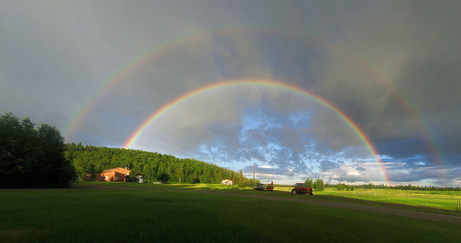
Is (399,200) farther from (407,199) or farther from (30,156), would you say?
(30,156)

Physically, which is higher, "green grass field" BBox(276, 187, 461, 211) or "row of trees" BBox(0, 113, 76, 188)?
"row of trees" BBox(0, 113, 76, 188)

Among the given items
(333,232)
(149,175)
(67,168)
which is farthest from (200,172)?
(333,232)

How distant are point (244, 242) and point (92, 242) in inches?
180

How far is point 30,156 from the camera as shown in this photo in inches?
1672

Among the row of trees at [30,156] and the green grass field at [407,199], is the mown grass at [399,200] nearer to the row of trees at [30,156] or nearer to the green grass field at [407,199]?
Answer: the green grass field at [407,199]

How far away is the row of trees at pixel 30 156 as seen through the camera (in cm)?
3916

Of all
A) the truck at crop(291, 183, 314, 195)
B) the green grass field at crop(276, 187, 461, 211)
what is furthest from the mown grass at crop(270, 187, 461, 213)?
the truck at crop(291, 183, 314, 195)

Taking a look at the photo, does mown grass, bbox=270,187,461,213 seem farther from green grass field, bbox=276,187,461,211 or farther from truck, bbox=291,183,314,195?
truck, bbox=291,183,314,195

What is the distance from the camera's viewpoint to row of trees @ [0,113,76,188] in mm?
39156

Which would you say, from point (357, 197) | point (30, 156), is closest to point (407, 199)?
point (357, 197)

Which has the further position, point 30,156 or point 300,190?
point 300,190

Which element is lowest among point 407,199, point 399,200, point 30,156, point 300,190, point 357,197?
point 407,199

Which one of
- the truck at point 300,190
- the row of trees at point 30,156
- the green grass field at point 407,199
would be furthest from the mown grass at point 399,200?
the row of trees at point 30,156

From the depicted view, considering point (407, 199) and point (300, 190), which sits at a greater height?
point (300, 190)
